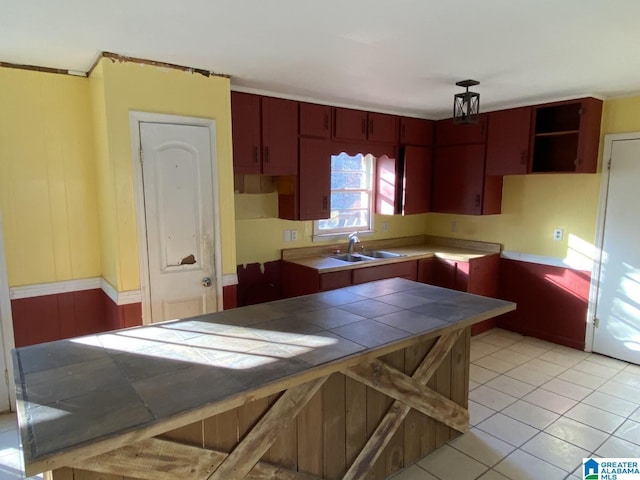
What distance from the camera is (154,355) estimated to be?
1.67 metres

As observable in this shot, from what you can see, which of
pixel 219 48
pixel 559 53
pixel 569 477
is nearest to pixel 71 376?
pixel 219 48

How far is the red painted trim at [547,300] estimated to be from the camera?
3.89m

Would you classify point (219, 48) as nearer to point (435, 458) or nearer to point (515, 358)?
point (435, 458)

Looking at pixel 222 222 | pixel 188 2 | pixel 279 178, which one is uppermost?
pixel 188 2

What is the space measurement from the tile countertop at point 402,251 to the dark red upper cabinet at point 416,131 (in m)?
1.10

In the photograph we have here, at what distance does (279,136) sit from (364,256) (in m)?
1.50

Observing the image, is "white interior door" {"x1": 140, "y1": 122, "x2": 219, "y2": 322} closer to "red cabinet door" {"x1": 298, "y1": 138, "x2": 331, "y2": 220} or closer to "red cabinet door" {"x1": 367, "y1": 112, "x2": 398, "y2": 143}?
"red cabinet door" {"x1": 298, "y1": 138, "x2": 331, "y2": 220}

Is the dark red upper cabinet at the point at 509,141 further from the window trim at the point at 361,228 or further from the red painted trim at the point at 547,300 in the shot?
the window trim at the point at 361,228

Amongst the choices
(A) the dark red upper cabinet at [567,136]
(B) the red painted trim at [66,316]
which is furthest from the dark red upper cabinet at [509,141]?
(B) the red painted trim at [66,316]

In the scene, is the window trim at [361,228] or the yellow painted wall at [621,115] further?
the window trim at [361,228]

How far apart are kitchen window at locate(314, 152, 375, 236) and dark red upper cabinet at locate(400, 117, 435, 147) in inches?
16.2

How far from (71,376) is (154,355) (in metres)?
0.29

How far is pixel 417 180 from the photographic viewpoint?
4.49 metres

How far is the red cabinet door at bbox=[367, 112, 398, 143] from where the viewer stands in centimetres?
407
